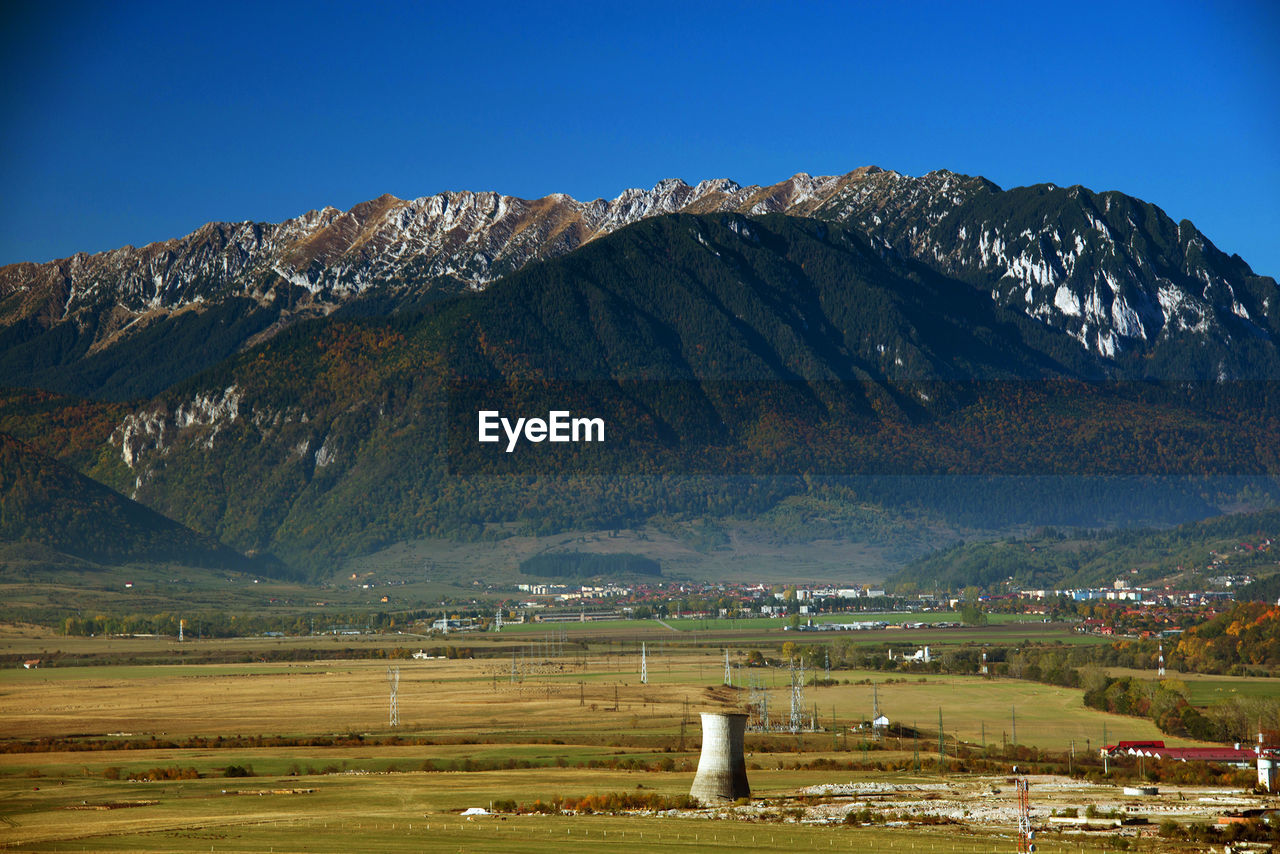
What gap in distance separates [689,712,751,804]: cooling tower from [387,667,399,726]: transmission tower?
53721mm

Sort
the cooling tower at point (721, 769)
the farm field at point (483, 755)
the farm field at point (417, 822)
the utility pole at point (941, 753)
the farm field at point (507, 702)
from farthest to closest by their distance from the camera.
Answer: the farm field at point (507, 702) < the utility pole at point (941, 753) < the cooling tower at point (721, 769) < the farm field at point (483, 755) < the farm field at point (417, 822)

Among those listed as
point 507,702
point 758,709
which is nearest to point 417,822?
point 758,709

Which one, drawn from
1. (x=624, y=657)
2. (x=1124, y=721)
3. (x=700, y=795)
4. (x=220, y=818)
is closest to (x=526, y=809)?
(x=700, y=795)

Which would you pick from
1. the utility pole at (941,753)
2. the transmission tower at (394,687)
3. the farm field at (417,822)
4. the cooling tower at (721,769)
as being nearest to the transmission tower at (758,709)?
the utility pole at (941,753)

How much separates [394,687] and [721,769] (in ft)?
254

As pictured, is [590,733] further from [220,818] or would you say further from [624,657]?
[624,657]

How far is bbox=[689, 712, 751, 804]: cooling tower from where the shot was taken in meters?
75.4

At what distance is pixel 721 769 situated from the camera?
76.1 m

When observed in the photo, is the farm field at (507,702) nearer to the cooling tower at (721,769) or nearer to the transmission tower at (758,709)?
the transmission tower at (758,709)

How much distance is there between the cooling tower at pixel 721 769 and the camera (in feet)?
247

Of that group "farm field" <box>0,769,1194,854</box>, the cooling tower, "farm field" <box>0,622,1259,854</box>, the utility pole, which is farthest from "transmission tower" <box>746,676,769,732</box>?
the cooling tower

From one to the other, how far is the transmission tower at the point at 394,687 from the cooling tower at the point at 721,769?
53.7 metres

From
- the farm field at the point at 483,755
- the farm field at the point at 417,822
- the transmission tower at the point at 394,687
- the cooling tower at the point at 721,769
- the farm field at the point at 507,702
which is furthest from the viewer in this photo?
the transmission tower at the point at 394,687

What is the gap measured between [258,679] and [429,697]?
33922 millimetres
